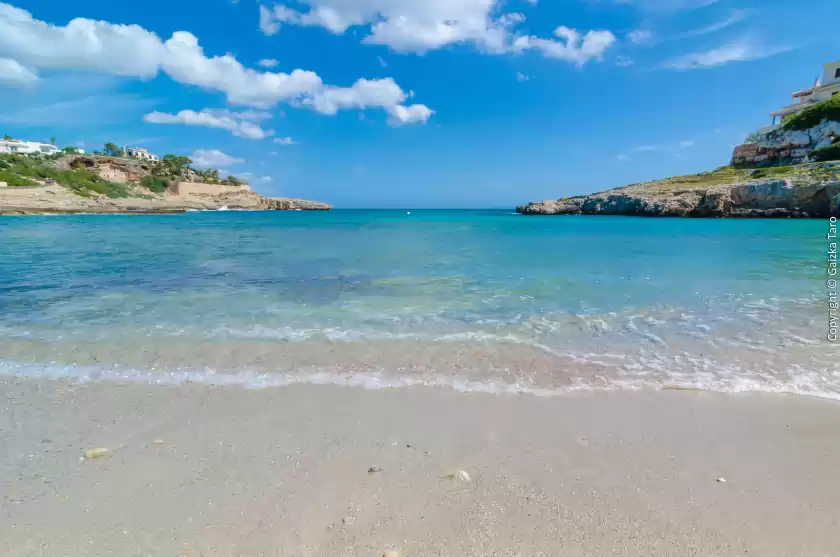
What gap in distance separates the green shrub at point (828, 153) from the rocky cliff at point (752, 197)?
4721 millimetres

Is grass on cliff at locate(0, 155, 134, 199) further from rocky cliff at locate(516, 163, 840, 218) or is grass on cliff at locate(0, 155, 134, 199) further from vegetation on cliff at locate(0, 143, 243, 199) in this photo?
rocky cliff at locate(516, 163, 840, 218)

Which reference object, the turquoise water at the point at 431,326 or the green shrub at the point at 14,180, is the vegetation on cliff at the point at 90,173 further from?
the turquoise water at the point at 431,326

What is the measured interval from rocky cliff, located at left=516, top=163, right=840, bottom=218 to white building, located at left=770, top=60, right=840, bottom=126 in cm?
2617

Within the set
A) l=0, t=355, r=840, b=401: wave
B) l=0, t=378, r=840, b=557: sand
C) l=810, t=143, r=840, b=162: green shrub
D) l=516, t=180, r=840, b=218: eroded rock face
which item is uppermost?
l=810, t=143, r=840, b=162: green shrub

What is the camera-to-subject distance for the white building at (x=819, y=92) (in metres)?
72.6

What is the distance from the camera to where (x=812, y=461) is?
329 centimetres

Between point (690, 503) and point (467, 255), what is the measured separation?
1643 cm

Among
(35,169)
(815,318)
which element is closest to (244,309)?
(815,318)

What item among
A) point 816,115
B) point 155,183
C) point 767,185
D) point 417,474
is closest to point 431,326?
point 417,474

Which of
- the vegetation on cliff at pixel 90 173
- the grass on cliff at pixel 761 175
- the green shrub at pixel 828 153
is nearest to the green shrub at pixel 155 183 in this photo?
the vegetation on cliff at pixel 90 173

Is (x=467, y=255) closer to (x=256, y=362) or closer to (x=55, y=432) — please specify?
(x=256, y=362)

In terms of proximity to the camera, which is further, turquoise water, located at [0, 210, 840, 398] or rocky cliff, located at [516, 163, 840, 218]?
rocky cliff, located at [516, 163, 840, 218]

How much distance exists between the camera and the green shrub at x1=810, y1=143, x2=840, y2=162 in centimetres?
5244

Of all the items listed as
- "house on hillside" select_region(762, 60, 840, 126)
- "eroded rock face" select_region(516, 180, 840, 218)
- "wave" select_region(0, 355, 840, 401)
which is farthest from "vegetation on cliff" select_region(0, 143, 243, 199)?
"house on hillside" select_region(762, 60, 840, 126)
